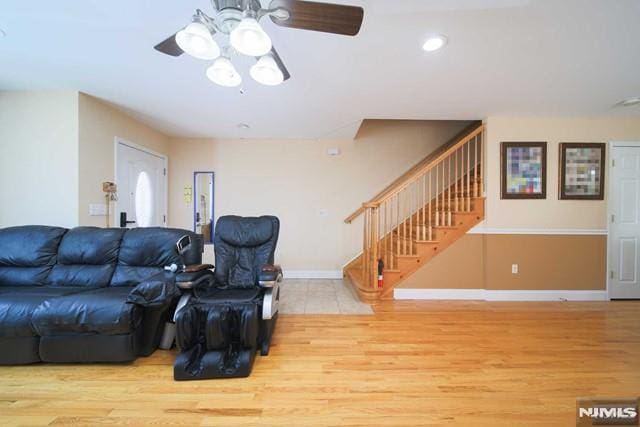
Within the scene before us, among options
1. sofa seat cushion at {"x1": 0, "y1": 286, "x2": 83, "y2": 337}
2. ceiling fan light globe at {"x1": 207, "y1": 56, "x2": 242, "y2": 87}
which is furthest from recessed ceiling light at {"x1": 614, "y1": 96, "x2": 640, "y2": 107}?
sofa seat cushion at {"x1": 0, "y1": 286, "x2": 83, "y2": 337}

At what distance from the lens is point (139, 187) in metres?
3.84

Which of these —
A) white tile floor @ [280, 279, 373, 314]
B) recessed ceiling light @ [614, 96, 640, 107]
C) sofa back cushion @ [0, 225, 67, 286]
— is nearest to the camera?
sofa back cushion @ [0, 225, 67, 286]

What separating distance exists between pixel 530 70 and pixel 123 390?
163 inches

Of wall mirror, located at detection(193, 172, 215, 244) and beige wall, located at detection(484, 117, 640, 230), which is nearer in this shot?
beige wall, located at detection(484, 117, 640, 230)

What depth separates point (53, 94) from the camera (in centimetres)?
285

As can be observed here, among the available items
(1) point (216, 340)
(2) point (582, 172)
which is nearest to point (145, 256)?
(1) point (216, 340)

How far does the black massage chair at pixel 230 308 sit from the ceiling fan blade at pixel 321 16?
173cm

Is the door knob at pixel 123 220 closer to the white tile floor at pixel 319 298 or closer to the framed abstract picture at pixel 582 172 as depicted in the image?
the white tile floor at pixel 319 298

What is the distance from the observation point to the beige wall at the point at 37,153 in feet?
9.31

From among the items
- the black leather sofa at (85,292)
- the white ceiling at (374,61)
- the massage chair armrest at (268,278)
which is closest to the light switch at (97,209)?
the black leather sofa at (85,292)

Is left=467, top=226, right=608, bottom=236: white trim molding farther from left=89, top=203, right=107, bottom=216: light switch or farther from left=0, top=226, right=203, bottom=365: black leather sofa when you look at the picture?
left=89, top=203, right=107, bottom=216: light switch

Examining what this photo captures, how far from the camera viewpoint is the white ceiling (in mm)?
1714

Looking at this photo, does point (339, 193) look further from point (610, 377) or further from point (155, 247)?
point (610, 377)

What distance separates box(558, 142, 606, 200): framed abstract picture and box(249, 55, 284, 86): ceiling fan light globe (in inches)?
157
